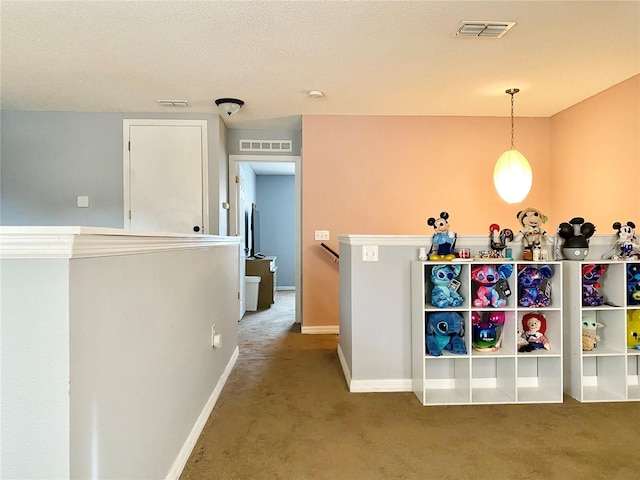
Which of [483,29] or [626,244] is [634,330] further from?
[483,29]

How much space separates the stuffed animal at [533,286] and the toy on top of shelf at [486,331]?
18cm

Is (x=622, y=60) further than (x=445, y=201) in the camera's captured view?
No

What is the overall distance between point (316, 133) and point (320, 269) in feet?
Answer: 4.86

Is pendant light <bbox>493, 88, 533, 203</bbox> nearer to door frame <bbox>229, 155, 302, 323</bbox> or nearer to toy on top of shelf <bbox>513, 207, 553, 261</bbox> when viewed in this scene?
toy on top of shelf <bbox>513, 207, 553, 261</bbox>

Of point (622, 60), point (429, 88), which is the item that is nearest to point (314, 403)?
point (429, 88)

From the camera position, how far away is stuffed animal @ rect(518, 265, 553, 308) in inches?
97.3

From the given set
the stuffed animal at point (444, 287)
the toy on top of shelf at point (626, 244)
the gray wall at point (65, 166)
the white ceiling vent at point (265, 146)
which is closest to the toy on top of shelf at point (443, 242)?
the stuffed animal at point (444, 287)

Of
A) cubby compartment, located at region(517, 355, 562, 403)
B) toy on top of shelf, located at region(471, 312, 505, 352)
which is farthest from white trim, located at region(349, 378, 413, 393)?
cubby compartment, located at region(517, 355, 562, 403)

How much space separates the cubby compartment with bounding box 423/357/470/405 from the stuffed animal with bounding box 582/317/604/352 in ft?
2.54

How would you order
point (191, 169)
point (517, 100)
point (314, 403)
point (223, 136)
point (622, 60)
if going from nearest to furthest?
point (314, 403) → point (622, 60) → point (517, 100) → point (191, 169) → point (223, 136)

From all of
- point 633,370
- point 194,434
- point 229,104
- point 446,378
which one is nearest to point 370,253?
point 446,378

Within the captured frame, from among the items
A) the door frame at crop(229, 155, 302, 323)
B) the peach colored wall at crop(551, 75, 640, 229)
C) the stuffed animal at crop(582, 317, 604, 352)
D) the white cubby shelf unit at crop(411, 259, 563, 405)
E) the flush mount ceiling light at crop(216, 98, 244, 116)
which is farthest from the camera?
the door frame at crop(229, 155, 302, 323)

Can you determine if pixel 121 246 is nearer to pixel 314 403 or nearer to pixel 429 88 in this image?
pixel 314 403

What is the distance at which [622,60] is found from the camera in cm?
293
